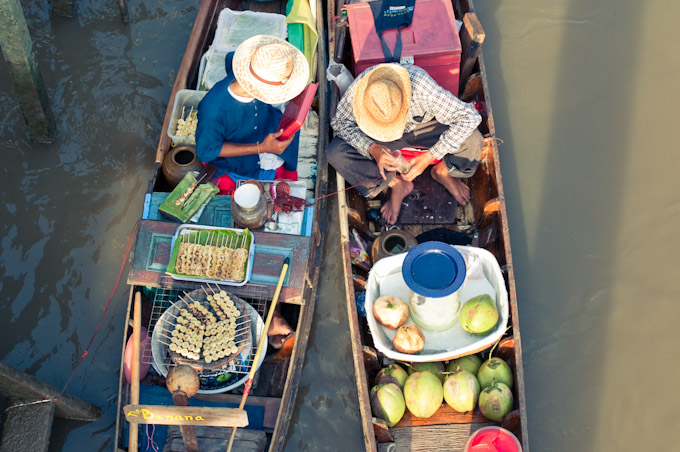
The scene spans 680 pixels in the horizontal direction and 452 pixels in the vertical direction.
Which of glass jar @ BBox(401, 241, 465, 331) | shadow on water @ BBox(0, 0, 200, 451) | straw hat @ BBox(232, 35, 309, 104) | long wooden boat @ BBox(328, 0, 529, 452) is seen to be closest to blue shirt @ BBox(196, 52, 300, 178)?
straw hat @ BBox(232, 35, 309, 104)

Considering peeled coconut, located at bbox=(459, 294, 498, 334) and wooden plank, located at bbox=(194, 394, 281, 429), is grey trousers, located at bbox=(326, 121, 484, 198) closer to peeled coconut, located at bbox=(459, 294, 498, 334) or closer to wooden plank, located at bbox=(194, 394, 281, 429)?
peeled coconut, located at bbox=(459, 294, 498, 334)

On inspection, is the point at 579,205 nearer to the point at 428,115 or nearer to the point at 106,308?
the point at 428,115

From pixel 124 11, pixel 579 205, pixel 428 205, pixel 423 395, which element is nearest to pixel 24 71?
pixel 124 11

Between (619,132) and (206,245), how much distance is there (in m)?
3.86

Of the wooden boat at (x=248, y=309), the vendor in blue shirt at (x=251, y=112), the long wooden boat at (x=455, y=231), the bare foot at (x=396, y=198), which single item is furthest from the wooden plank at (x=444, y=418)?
the vendor in blue shirt at (x=251, y=112)

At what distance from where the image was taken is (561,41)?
20.6ft

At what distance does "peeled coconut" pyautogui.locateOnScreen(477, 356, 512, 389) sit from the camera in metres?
3.98

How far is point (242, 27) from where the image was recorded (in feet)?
18.3

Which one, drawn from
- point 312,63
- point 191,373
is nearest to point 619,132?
point 312,63

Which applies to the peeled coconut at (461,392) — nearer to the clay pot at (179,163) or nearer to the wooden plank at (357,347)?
the wooden plank at (357,347)

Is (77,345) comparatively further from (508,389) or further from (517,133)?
(517,133)

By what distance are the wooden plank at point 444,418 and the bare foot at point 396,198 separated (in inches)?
58.1

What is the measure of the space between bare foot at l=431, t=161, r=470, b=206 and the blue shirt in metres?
1.12

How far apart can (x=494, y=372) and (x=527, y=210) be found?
193 cm
